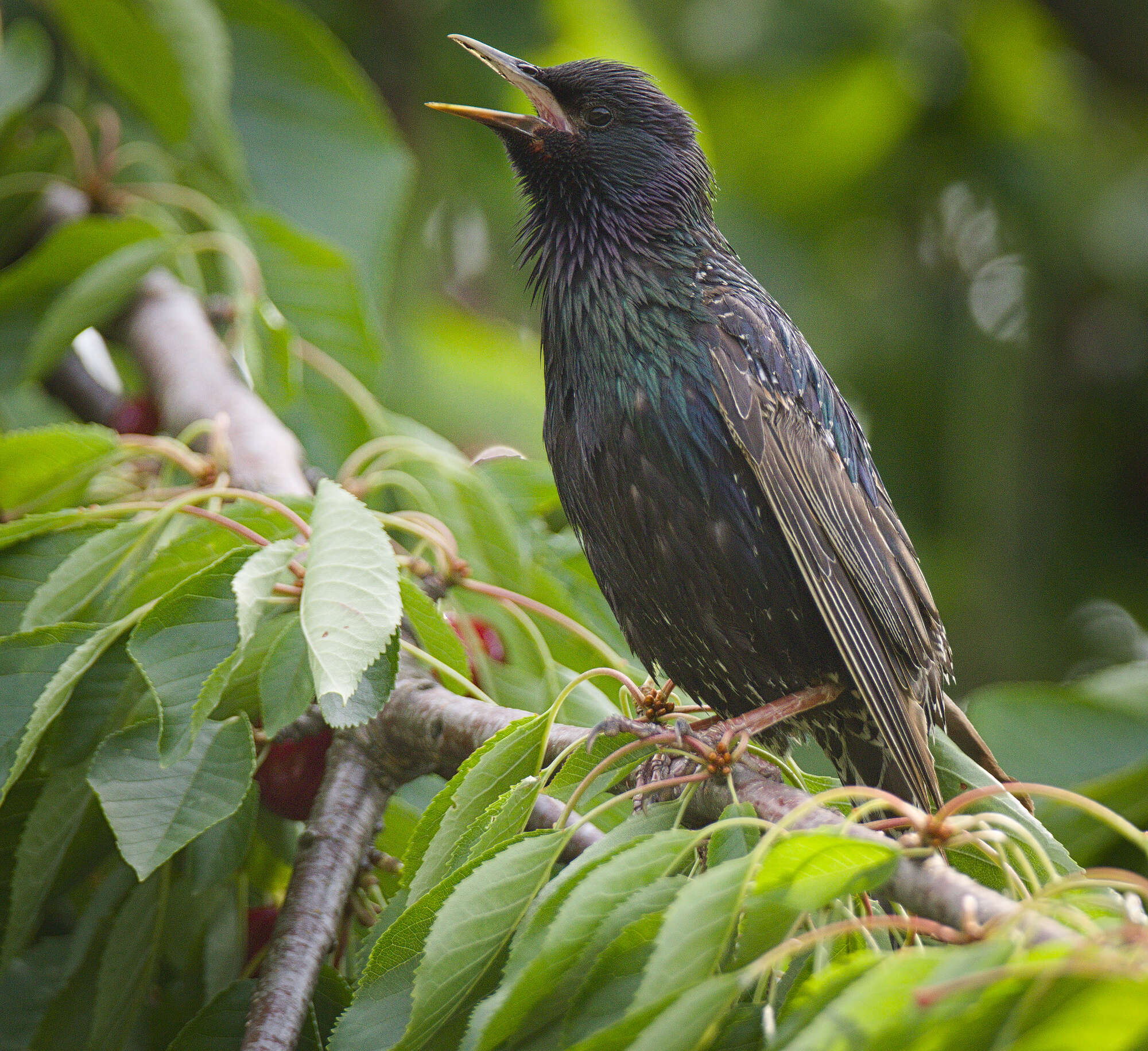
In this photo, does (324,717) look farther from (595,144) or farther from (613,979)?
(595,144)

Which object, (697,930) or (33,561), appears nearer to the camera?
(697,930)

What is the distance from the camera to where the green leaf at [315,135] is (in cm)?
411

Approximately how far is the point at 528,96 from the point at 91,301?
125cm

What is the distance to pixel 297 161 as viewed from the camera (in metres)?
4.21

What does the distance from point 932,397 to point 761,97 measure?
1.72 meters

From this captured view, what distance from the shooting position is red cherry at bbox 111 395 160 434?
3.69 meters

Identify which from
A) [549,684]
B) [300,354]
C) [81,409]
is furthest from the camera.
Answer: [81,409]

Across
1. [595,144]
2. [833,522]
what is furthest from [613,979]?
[595,144]

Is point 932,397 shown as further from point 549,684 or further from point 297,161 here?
point 549,684

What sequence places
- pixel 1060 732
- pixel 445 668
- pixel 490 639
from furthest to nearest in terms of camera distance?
1. pixel 1060 732
2. pixel 490 639
3. pixel 445 668

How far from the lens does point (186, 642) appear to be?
6.28 feet

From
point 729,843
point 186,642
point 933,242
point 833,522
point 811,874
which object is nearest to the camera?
point 811,874

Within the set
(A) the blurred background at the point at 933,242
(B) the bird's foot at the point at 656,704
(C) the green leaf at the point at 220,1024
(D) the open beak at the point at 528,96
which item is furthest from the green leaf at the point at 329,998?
(A) the blurred background at the point at 933,242

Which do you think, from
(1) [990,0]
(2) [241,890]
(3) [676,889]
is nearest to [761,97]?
(1) [990,0]
